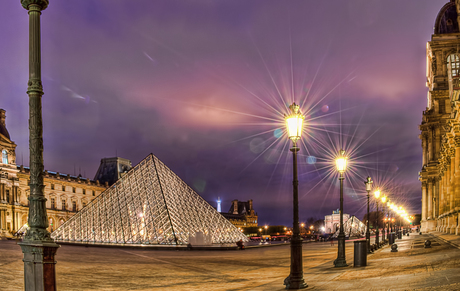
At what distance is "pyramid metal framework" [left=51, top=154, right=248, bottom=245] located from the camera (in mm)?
35625

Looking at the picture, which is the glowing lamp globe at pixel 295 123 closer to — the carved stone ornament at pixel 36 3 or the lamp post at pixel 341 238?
the lamp post at pixel 341 238

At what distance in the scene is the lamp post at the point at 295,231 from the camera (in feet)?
30.4

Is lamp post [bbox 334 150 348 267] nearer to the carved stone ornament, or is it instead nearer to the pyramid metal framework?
the carved stone ornament

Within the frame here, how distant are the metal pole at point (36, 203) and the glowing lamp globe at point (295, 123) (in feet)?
20.0

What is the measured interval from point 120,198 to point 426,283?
36.2m

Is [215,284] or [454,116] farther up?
[454,116]

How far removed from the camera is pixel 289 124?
1010 cm

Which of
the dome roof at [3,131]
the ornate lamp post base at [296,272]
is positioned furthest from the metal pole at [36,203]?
the dome roof at [3,131]

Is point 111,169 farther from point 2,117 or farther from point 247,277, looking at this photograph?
point 247,277

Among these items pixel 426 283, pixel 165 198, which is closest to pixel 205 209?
pixel 165 198

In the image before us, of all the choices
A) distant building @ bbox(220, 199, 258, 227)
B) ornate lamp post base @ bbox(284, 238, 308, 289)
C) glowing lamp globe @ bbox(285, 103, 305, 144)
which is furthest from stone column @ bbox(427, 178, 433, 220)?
distant building @ bbox(220, 199, 258, 227)

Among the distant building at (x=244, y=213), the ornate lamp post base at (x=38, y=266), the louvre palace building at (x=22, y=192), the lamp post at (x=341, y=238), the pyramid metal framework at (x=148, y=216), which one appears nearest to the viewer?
the ornate lamp post base at (x=38, y=266)

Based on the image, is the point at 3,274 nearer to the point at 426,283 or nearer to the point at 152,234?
the point at 426,283

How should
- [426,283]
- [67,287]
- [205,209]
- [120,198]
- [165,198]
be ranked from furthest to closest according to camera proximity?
[205,209] < [120,198] < [165,198] < [67,287] < [426,283]
